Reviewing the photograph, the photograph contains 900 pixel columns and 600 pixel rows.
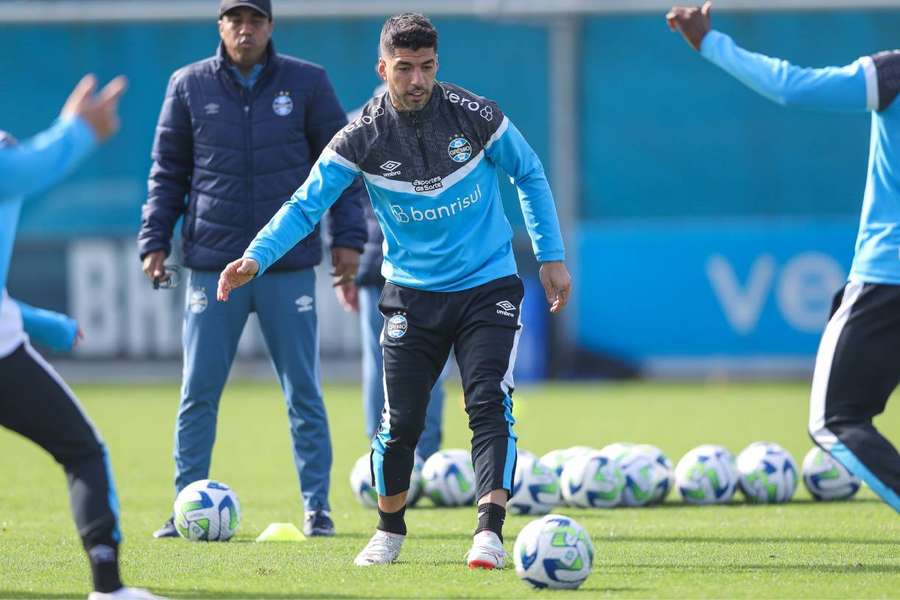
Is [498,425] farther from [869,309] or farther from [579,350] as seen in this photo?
[579,350]

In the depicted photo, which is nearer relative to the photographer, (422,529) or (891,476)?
(891,476)

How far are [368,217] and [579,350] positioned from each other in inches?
458

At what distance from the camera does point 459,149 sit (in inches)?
288

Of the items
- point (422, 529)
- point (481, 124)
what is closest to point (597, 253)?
point (422, 529)

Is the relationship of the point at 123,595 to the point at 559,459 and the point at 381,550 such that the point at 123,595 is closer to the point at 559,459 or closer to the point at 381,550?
the point at 381,550

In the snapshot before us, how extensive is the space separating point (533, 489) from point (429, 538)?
126 cm

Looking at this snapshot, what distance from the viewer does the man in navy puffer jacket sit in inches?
345

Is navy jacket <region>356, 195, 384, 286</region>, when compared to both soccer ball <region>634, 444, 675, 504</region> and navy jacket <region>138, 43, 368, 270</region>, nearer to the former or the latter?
navy jacket <region>138, 43, 368, 270</region>

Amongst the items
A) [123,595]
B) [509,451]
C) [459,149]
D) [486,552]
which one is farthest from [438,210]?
[123,595]

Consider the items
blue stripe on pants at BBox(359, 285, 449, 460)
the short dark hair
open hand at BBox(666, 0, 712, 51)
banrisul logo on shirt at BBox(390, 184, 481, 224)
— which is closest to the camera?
open hand at BBox(666, 0, 712, 51)

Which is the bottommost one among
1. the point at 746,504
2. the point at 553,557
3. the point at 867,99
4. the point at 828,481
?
the point at 746,504

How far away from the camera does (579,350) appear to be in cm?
2186

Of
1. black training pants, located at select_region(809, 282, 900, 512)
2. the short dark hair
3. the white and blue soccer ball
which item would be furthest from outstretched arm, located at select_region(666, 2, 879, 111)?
the white and blue soccer ball

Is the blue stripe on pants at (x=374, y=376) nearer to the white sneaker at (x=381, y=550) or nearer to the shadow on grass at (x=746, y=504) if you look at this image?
the shadow on grass at (x=746, y=504)
